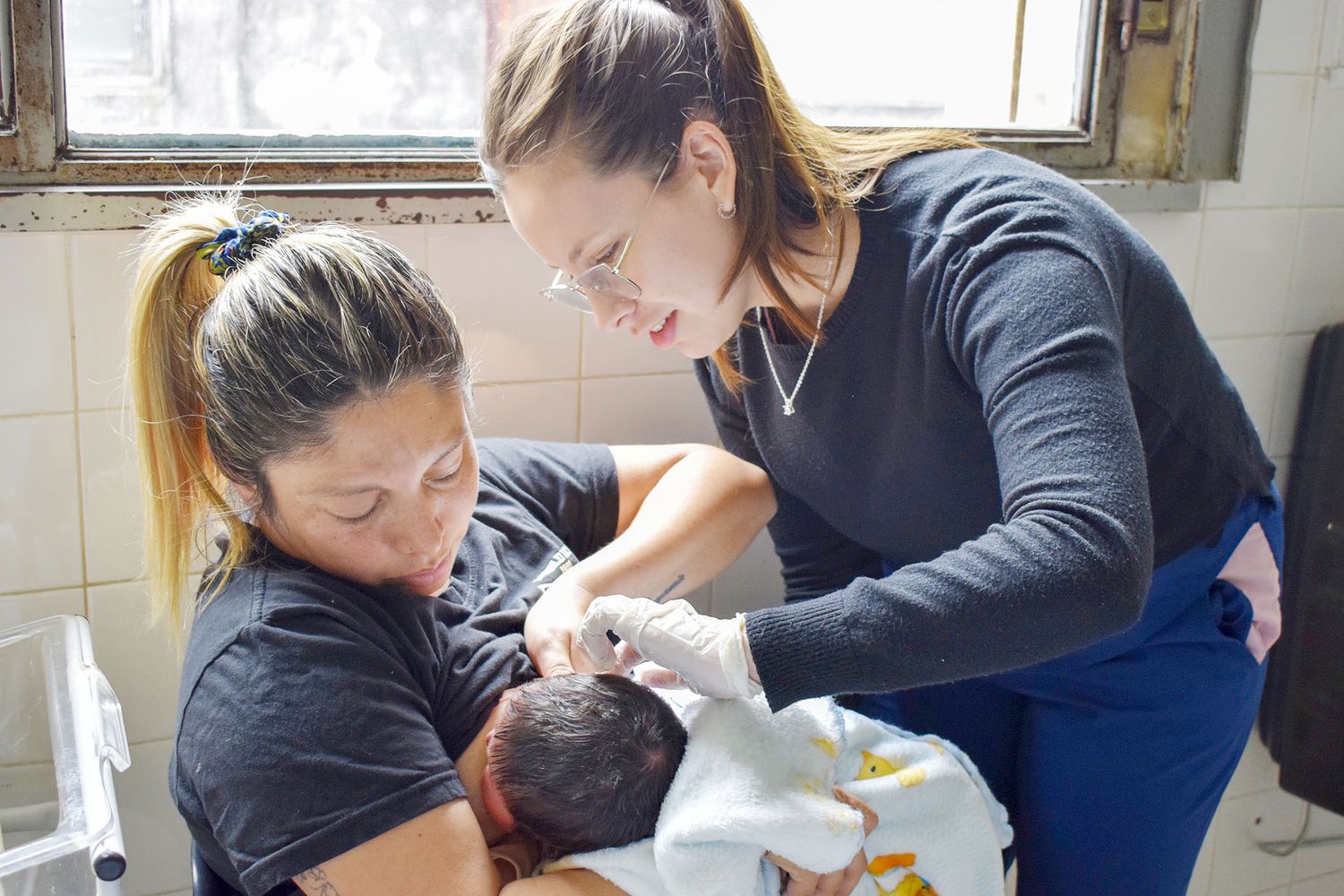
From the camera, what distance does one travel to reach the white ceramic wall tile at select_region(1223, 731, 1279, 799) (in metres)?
2.38

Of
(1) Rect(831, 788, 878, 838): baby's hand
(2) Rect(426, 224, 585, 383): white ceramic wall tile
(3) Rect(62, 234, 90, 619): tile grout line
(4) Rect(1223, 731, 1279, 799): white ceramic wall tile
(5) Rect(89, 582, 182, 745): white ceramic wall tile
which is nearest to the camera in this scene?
(1) Rect(831, 788, 878, 838): baby's hand

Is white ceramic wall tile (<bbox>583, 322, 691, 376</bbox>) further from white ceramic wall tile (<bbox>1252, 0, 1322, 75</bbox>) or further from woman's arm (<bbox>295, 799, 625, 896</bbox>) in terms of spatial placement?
white ceramic wall tile (<bbox>1252, 0, 1322, 75</bbox>)

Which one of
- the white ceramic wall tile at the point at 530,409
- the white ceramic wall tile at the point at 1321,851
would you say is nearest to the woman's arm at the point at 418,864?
the white ceramic wall tile at the point at 530,409

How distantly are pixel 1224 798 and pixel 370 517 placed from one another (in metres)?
1.96

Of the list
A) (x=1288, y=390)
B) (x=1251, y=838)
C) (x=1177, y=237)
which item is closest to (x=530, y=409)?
(x=1177, y=237)

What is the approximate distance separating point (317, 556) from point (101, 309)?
0.53 meters

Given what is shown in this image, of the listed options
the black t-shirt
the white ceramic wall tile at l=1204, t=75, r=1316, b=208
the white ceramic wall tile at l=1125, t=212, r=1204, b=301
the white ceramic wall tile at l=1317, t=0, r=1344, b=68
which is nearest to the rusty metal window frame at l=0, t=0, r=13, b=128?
the black t-shirt

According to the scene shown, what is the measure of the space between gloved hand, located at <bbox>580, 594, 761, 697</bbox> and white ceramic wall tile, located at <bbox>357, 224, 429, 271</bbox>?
2.00 feet

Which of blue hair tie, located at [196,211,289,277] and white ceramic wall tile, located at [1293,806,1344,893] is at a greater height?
blue hair tie, located at [196,211,289,277]

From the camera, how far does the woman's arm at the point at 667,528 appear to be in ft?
4.57

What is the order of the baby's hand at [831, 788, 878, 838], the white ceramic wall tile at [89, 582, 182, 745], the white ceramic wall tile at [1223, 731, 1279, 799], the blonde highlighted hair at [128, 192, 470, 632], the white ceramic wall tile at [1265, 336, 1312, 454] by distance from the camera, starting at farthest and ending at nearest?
1. the white ceramic wall tile at [1223, 731, 1279, 799]
2. the white ceramic wall tile at [1265, 336, 1312, 454]
3. the white ceramic wall tile at [89, 582, 182, 745]
4. the baby's hand at [831, 788, 878, 838]
5. the blonde highlighted hair at [128, 192, 470, 632]

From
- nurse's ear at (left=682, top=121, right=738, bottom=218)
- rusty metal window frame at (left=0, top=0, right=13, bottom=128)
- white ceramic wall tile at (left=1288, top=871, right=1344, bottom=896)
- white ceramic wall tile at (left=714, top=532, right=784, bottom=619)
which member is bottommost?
white ceramic wall tile at (left=1288, top=871, right=1344, bottom=896)

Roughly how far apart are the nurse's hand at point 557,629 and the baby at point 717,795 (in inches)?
2.2

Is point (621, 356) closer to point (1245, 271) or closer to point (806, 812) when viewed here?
point (806, 812)
